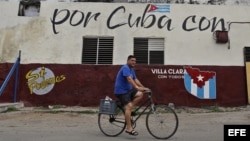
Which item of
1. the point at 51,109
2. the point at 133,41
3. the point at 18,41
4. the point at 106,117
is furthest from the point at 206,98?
the point at 18,41

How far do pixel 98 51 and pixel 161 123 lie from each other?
7.96 m

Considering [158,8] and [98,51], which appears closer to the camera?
[98,51]

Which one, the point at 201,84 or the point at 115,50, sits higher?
the point at 115,50

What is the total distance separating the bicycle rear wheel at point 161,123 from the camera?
7840mm

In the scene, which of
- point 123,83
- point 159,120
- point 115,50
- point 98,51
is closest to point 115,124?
point 123,83

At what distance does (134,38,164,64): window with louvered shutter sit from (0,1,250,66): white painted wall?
0.22m

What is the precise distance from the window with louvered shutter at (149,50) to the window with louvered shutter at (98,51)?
43.3 inches

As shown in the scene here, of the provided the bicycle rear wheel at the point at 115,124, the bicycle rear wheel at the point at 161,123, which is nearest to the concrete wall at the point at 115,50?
the bicycle rear wheel at the point at 115,124

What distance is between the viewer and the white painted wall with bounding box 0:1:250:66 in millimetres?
15148

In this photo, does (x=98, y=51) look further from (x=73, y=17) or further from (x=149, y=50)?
(x=149, y=50)

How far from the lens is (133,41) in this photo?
50.4 feet

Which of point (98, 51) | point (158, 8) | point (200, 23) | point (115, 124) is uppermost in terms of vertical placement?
point (158, 8)

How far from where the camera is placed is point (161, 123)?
25.8 feet

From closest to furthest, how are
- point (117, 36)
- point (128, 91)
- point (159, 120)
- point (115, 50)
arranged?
point (159, 120) → point (128, 91) → point (115, 50) → point (117, 36)
